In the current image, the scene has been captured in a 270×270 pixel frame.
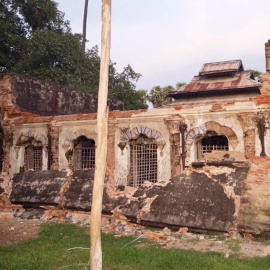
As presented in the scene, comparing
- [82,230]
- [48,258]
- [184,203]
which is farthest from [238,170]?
[48,258]

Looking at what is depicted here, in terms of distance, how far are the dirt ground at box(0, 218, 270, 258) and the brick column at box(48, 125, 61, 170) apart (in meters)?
4.76

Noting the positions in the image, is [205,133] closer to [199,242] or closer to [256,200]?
[256,200]

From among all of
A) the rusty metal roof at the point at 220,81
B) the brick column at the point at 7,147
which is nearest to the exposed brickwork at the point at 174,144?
the brick column at the point at 7,147

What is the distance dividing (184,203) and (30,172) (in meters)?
6.53

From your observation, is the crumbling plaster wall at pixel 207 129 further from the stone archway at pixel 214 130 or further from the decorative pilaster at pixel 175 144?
the decorative pilaster at pixel 175 144

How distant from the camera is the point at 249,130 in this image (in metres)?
11.2

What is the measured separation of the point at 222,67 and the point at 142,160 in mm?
13790

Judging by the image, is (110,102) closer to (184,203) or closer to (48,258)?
(184,203)

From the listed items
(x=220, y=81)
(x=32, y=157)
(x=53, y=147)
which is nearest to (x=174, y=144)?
(x=53, y=147)

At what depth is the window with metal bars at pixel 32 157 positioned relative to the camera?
606 inches

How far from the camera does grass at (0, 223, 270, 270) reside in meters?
6.03

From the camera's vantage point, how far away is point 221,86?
22344mm

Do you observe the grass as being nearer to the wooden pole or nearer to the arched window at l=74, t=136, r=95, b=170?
the wooden pole

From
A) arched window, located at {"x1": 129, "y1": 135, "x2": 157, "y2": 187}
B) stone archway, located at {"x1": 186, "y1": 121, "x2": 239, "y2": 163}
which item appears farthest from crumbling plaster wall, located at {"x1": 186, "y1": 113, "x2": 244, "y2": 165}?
arched window, located at {"x1": 129, "y1": 135, "x2": 157, "y2": 187}
